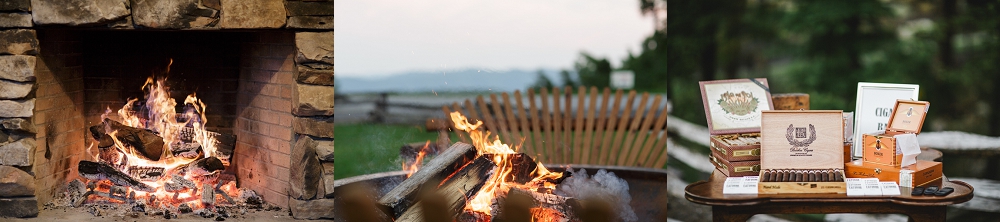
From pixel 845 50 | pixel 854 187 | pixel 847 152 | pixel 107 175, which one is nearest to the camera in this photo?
pixel 854 187

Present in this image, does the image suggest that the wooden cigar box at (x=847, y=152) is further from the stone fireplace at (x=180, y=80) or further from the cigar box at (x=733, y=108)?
the stone fireplace at (x=180, y=80)

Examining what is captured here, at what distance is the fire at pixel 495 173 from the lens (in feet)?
9.71

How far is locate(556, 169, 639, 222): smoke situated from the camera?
119 inches

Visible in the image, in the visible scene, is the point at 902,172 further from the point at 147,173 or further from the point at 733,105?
the point at 147,173

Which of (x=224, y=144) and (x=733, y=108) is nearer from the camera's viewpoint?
(x=733, y=108)

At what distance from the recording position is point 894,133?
245 cm

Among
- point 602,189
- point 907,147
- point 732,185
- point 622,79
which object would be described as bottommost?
point 602,189

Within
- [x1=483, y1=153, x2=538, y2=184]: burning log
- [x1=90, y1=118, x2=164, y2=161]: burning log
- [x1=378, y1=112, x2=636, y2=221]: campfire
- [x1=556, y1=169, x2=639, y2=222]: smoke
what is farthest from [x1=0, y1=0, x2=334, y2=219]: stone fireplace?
[x1=556, y1=169, x2=639, y2=222]: smoke

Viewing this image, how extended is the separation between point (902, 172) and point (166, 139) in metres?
2.83

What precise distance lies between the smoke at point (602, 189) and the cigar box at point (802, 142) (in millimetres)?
751

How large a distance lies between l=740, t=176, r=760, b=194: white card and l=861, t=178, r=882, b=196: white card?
28cm

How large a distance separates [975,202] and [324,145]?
3.55 m

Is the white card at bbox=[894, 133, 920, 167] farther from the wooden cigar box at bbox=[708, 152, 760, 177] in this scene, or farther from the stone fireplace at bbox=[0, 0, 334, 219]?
the stone fireplace at bbox=[0, 0, 334, 219]

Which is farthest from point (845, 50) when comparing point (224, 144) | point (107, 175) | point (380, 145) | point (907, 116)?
point (107, 175)
